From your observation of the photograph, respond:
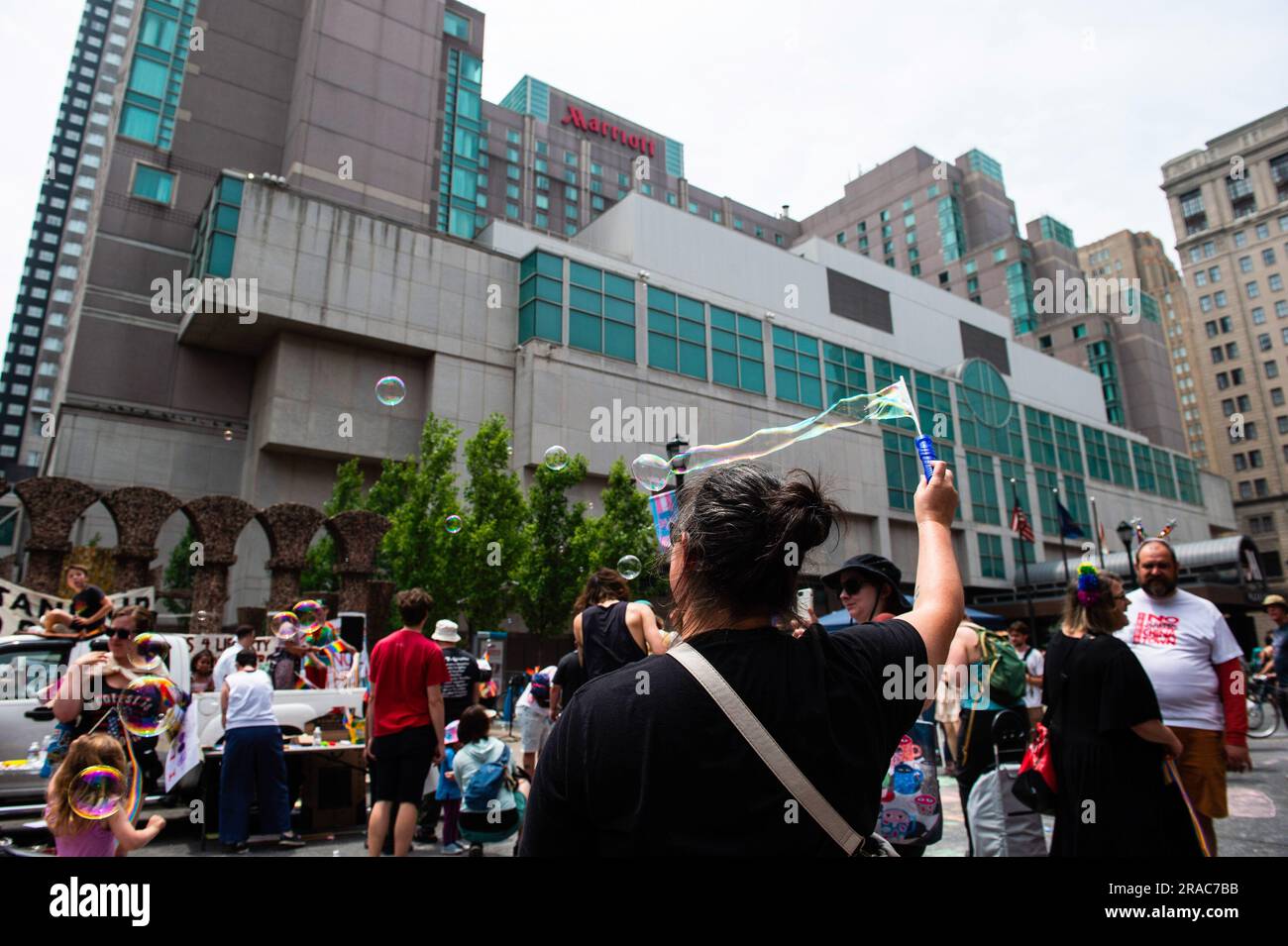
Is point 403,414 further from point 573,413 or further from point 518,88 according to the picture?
point 518,88

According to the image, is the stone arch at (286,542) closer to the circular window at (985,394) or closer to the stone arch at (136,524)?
the stone arch at (136,524)

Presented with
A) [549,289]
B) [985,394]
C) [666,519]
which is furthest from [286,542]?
[985,394]

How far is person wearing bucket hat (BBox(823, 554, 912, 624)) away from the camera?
4.02 meters

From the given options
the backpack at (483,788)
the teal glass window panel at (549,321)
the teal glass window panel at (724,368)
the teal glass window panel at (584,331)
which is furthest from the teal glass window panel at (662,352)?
the backpack at (483,788)

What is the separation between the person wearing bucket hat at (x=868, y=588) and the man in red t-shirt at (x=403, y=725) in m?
3.65

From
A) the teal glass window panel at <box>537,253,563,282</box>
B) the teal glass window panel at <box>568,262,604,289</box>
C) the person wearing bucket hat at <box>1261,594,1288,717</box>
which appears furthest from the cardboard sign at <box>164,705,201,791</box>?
the teal glass window panel at <box>568,262,604,289</box>

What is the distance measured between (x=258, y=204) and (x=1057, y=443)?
2080 inches

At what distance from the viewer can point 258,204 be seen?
3228cm

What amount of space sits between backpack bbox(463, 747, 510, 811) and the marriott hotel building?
80.3 ft

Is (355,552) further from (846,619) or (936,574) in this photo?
(936,574)

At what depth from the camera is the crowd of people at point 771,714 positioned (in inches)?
55.2

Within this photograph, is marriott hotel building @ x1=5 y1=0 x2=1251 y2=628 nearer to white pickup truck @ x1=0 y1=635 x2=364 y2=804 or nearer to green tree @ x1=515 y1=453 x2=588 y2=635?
green tree @ x1=515 y1=453 x2=588 y2=635

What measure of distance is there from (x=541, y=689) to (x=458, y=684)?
117 centimetres

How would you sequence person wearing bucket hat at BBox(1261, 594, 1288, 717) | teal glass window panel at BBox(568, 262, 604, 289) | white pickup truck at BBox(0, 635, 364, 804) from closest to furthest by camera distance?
white pickup truck at BBox(0, 635, 364, 804) → person wearing bucket hat at BBox(1261, 594, 1288, 717) → teal glass window panel at BBox(568, 262, 604, 289)
